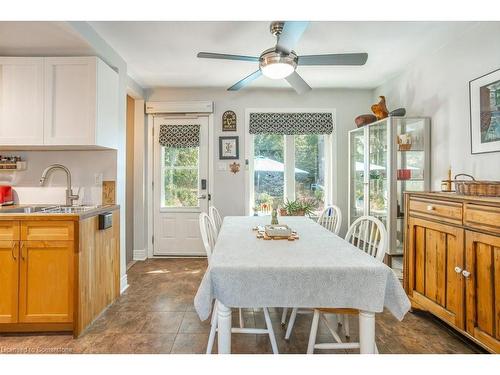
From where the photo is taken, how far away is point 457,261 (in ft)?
6.31

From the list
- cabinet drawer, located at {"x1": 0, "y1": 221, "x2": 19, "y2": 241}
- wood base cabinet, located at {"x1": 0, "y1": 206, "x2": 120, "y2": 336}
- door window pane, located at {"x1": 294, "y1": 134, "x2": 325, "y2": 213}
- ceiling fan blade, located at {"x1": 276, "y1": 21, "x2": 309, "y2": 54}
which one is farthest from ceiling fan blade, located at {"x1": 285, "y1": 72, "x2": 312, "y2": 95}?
cabinet drawer, located at {"x1": 0, "y1": 221, "x2": 19, "y2": 241}

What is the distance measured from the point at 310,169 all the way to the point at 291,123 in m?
0.73

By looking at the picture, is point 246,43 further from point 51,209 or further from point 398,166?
point 51,209

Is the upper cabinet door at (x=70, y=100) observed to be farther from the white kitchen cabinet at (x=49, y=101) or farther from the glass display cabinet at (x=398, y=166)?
the glass display cabinet at (x=398, y=166)

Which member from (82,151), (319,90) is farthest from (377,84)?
(82,151)

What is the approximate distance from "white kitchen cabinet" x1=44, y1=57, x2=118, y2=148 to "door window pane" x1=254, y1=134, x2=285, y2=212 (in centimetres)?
234

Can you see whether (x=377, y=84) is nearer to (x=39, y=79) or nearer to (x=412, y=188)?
(x=412, y=188)

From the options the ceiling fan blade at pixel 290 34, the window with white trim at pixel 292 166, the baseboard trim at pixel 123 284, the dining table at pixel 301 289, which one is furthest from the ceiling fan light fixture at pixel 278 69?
the baseboard trim at pixel 123 284

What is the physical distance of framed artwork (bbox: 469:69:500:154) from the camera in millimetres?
2158

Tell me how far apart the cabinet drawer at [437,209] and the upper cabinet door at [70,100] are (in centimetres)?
270

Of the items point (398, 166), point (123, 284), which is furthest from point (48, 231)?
point (398, 166)

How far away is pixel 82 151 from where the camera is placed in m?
2.79

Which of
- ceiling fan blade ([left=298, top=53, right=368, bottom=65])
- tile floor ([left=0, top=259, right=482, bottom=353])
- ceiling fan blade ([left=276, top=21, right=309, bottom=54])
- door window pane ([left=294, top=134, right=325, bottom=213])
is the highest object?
ceiling fan blade ([left=298, top=53, right=368, bottom=65])

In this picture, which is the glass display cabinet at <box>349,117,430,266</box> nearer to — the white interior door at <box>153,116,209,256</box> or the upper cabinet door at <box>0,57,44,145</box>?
the white interior door at <box>153,116,209,256</box>
